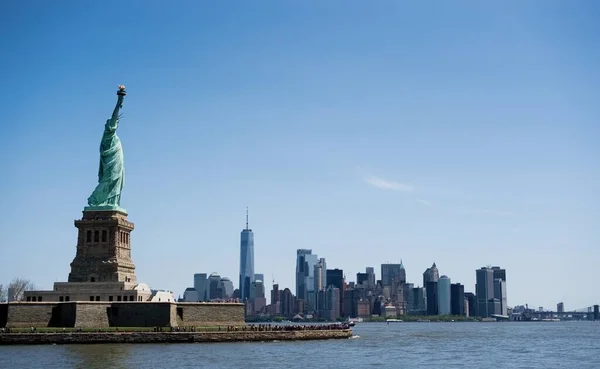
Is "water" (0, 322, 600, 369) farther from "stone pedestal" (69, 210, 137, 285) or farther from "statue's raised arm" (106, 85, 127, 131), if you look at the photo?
"statue's raised arm" (106, 85, 127, 131)

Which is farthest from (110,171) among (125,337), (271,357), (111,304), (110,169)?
(271,357)

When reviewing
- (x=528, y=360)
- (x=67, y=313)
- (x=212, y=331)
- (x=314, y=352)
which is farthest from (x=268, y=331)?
(x=528, y=360)

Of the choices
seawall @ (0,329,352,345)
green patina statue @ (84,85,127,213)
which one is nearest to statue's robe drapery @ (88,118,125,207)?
green patina statue @ (84,85,127,213)

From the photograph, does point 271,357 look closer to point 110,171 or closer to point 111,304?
point 111,304

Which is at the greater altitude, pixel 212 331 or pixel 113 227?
pixel 113 227

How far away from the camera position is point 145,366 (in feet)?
197

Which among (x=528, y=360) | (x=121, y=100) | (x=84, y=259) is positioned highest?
(x=121, y=100)

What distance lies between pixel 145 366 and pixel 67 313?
1130 inches

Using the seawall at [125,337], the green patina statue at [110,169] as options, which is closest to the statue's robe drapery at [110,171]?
the green patina statue at [110,169]

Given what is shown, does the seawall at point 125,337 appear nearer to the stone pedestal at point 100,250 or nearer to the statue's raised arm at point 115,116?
the stone pedestal at point 100,250

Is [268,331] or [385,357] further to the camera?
[268,331]

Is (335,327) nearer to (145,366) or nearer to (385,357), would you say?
(385,357)

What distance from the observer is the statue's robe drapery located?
310 feet

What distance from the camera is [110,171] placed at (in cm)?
9538
